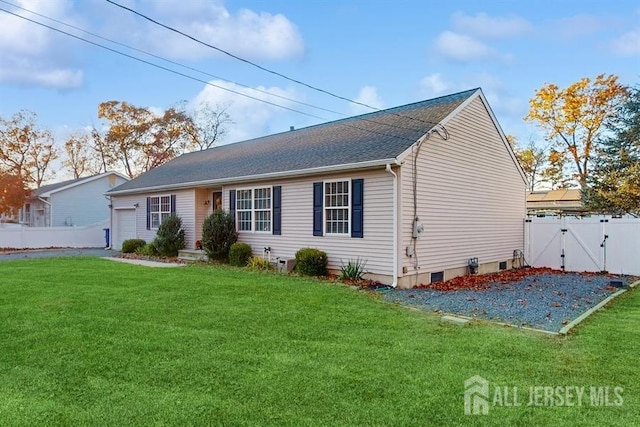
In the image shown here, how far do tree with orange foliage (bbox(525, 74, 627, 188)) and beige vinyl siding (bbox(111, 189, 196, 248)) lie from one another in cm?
2162

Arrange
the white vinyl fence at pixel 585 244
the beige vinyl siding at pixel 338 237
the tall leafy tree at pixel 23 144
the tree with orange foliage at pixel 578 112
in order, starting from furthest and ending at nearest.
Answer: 1. the tall leafy tree at pixel 23 144
2. the tree with orange foliage at pixel 578 112
3. the white vinyl fence at pixel 585 244
4. the beige vinyl siding at pixel 338 237

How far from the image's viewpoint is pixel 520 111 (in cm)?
2898

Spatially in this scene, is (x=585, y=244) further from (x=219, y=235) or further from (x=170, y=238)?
(x=170, y=238)

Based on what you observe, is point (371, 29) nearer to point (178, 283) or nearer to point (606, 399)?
point (178, 283)

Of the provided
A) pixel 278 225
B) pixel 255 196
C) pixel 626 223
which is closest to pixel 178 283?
pixel 278 225

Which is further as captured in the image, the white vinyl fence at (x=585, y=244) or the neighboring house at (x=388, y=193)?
the white vinyl fence at (x=585, y=244)

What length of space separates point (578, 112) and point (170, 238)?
25360 millimetres

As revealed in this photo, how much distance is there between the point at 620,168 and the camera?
17000 millimetres

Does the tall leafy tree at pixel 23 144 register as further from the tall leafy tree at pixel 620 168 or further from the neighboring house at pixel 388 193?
the tall leafy tree at pixel 620 168

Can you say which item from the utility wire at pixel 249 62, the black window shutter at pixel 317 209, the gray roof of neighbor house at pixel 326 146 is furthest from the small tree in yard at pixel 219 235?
the utility wire at pixel 249 62

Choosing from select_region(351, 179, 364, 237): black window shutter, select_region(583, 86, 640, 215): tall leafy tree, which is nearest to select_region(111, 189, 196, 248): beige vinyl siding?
select_region(351, 179, 364, 237): black window shutter

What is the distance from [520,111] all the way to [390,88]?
19183 mm

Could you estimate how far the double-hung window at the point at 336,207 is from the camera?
10.3m

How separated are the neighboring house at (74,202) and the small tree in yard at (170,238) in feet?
48.3
